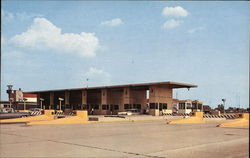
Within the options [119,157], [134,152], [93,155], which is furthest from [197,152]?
[93,155]

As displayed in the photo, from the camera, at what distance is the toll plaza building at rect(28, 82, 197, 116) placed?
44094mm

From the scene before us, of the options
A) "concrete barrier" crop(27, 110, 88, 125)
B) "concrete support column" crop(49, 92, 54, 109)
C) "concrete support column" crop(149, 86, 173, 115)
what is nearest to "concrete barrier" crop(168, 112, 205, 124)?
"concrete barrier" crop(27, 110, 88, 125)

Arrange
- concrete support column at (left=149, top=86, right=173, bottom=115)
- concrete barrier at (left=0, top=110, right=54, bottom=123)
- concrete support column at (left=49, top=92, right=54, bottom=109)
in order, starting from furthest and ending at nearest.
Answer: concrete support column at (left=49, top=92, right=54, bottom=109) → concrete support column at (left=149, top=86, right=173, bottom=115) → concrete barrier at (left=0, top=110, right=54, bottom=123)

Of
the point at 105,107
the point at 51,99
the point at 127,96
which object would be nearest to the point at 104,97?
the point at 105,107

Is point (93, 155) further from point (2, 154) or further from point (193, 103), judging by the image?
point (193, 103)

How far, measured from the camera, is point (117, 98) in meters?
53.5

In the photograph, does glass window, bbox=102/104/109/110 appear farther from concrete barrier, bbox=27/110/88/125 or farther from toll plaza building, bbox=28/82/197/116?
concrete barrier, bbox=27/110/88/125

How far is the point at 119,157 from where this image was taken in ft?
29.2

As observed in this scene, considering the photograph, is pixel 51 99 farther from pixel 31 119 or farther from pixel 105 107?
pixel 31 119

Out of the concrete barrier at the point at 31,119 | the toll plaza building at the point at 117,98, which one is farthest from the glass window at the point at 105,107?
the concrete barrier at the point at 31,119

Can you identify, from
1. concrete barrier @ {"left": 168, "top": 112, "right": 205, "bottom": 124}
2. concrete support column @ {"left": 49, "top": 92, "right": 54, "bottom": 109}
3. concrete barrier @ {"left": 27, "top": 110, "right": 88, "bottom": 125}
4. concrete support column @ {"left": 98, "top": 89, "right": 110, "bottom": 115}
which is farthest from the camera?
concrete support column @ {"left": 49, "top": 92, "right": 54, "bottom": 109}

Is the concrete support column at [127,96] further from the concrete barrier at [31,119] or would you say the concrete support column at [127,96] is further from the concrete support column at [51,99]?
the concrete support column at [51,99]

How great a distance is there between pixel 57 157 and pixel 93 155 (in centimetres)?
115

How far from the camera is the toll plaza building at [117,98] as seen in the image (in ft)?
145
